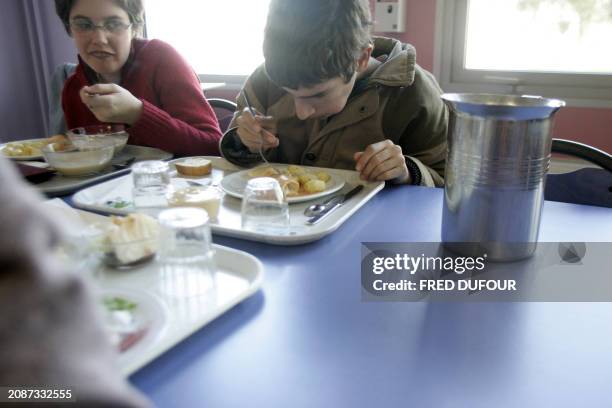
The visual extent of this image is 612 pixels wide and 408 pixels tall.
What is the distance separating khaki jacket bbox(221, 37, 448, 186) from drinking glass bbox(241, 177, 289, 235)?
1.47 feet

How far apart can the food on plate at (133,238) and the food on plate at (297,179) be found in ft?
1.14

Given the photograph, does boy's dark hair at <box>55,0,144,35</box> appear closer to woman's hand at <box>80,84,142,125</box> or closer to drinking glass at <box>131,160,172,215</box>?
woman's hand at <box>80,84,142,125</box>

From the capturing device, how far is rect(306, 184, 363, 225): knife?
3.02ft

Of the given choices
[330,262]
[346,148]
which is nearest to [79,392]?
[330,262]

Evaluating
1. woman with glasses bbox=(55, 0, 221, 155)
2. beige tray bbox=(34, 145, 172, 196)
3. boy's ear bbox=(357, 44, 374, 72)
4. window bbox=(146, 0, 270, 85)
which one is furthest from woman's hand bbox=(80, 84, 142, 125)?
window bbox=(146, 0, 270, 85)

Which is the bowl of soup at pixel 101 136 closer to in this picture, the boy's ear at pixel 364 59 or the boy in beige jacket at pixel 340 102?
→ the boy in beige jacket at pixel 340 102

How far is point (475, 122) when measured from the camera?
728mm

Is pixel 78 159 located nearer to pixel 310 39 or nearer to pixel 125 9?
pixel 310 39

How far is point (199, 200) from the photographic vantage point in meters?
0.93

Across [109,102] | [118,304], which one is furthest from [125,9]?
[118,304]

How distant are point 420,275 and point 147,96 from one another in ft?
4.22

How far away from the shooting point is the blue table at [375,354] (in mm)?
491

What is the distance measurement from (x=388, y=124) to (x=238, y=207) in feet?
1.67

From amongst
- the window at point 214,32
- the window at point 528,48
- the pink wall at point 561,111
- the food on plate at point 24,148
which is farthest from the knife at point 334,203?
the window at point 214,32
